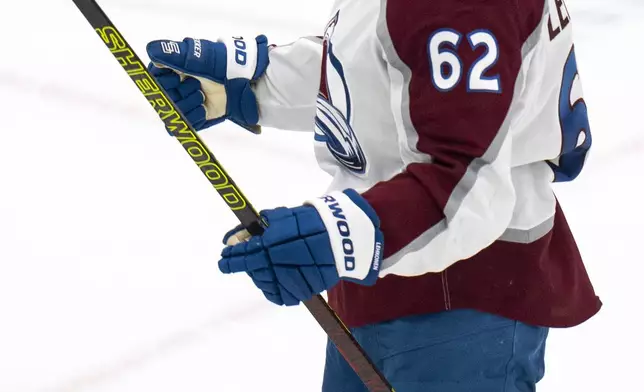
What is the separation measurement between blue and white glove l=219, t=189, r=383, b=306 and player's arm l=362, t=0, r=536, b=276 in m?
0.02

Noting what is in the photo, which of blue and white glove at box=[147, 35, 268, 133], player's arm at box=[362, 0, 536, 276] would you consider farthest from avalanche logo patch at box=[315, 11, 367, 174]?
blue and white glove at box=[147, 35, 268, 133]

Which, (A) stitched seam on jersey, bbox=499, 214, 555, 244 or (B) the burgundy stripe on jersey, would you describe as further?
(A) stitched seam on jersey, bbox=499, 214, 555, 244

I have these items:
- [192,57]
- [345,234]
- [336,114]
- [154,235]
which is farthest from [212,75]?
[154,235]

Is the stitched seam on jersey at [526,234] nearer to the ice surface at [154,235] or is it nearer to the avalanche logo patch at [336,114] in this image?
the avalanche logo patch at [336,114]

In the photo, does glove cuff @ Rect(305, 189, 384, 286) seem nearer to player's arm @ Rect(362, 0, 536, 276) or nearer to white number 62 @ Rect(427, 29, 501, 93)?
player's arm @ Rect(362, 0, 536, 276)

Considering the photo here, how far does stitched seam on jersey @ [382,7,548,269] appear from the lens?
1.01 meters

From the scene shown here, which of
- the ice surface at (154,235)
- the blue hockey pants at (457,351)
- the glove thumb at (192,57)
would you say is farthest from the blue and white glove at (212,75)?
the ice surface at (154,235)

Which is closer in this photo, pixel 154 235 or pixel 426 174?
pixel 426 174

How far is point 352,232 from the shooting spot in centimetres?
101

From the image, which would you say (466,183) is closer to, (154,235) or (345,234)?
(345,234)

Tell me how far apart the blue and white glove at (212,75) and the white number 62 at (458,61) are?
496 millimetres

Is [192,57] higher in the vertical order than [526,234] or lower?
higher

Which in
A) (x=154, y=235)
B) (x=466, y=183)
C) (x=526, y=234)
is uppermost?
(x=466, y=183)

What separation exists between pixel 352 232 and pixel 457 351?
299mm
